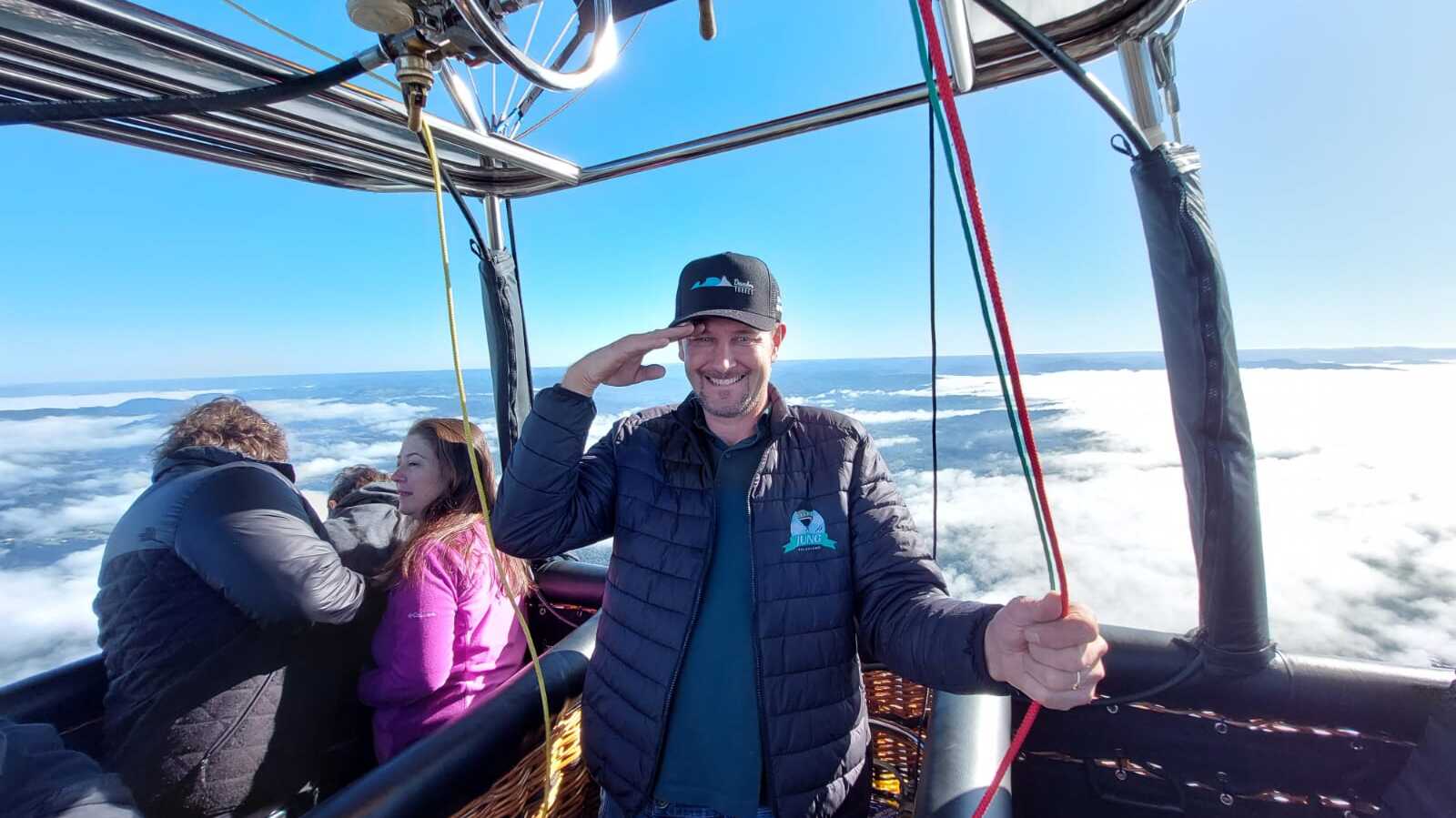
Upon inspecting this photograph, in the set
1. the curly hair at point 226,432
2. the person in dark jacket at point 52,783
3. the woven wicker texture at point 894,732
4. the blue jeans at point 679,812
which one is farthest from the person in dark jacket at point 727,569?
the curly hair at point 226,432

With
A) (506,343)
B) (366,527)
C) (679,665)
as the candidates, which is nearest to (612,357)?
(679,665)

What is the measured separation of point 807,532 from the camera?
1082 millimetres

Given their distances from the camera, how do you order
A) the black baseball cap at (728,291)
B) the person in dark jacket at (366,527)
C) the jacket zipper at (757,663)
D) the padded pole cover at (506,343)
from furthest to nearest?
the padded pole cover at (506,343) < the person in dark jacket at (366,527) < the black baseball cap at (728,291) < the jacket zipper at (757,663)

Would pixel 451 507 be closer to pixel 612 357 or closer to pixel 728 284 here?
pixel 612 357

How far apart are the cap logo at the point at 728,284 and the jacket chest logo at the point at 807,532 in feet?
1.39

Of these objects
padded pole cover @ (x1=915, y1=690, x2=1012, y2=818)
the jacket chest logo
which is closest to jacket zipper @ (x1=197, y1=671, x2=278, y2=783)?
the jacket chest logo

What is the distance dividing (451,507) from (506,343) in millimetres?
676

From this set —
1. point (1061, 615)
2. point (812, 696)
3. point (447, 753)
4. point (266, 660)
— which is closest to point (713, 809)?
point (812, 696)

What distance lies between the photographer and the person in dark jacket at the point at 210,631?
114 centimetres

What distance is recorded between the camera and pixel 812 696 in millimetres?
1032

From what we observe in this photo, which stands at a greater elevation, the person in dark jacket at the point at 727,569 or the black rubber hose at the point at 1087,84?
the black rubber hose at the point at 1087,84

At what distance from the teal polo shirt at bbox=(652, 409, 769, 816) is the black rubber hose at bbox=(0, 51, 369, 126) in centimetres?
88

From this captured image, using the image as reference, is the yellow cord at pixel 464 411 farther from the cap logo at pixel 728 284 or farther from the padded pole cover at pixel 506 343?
the padded pole cover at pixel 506 343

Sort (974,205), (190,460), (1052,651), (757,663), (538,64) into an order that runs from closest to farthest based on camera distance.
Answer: (974,205), (1052,651), (538,64), (757,663), (190,460)
